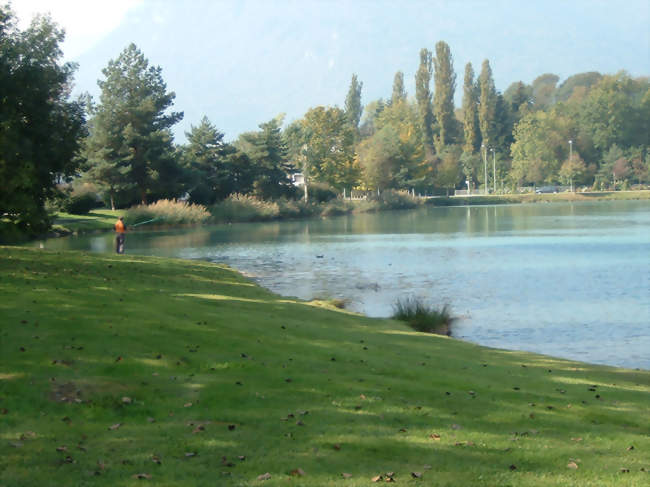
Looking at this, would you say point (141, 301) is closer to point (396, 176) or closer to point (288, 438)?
point (288, 438)

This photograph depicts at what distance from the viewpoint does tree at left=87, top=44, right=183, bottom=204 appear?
3034 inches

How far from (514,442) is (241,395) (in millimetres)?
3325

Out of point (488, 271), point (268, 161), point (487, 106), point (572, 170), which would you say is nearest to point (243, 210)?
point (268, 161)

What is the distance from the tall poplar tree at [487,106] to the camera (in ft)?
467

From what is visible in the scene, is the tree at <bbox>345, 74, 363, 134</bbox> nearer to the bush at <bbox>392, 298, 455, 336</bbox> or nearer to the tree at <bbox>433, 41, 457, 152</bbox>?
the tree at <bbox>433, 41, 457, 152</bbox>

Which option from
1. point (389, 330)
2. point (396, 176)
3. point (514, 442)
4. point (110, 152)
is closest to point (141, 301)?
point (389, 330)

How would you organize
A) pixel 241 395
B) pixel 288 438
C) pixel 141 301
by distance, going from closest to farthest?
pixel 288 438 → pixel 241 395 → pixel 141 301

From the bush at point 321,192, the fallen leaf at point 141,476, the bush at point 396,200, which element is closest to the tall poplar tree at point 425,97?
the bush at point 396,200

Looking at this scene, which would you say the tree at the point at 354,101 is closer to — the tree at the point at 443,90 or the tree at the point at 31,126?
the tree at the point at 443,90

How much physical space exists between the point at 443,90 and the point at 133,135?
278 ft

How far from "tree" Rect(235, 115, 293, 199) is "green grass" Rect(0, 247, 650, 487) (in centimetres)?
8120

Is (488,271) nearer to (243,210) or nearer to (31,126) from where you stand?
(31,126)

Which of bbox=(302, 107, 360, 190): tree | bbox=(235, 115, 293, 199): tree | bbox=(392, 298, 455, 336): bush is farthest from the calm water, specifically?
bbox=(302, 107, 360, 190): tree

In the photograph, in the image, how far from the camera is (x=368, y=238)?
2254 inches
